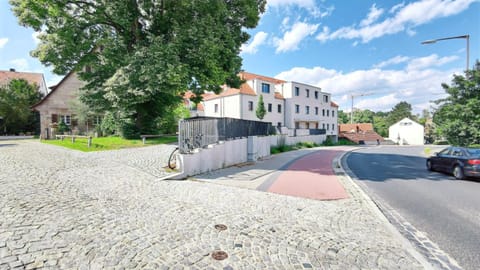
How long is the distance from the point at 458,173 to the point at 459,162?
497 mm

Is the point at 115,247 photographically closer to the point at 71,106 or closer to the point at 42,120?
the point at 71,106

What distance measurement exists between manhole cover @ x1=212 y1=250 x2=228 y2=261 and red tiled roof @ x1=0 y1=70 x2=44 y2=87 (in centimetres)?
4564

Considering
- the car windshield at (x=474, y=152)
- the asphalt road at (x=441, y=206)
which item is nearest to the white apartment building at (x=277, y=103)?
the car windshield at (x=474, y=152)

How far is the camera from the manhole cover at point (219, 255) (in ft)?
10.7

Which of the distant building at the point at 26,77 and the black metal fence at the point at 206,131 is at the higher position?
the distant building at the point at 26,77

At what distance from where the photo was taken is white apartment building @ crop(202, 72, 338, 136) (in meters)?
32.1

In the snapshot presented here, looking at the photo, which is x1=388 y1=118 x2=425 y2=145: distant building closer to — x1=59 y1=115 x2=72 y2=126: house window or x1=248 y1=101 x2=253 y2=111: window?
x1=248 y1=101 x2=253 y2=111: window

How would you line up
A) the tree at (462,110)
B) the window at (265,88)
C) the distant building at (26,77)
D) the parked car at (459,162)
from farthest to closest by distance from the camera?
the distant building at (26,77)
the window at (265,88)
the tree at (462,110)
the parked car at (459,162)

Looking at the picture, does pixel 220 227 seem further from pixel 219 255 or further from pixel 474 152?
pixel 474 152

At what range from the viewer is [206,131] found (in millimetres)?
10430

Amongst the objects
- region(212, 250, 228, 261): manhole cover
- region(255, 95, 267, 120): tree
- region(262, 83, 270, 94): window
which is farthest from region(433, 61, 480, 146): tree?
region(262, 83, 270, 94): window

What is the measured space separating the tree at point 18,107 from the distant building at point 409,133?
77551 mm

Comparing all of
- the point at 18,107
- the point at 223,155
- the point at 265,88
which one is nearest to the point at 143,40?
the point at 223,155

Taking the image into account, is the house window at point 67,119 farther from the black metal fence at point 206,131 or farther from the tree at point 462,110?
the tree at point 462,110
